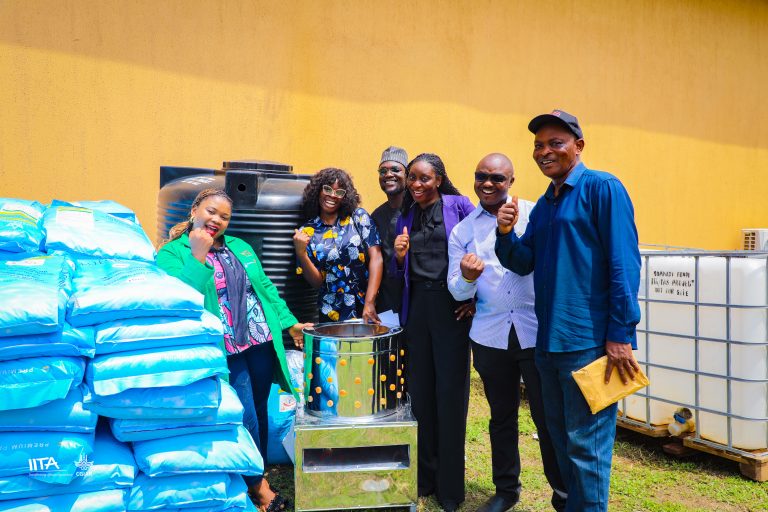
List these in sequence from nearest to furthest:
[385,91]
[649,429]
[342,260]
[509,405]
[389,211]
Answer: [509,405] → [342,260] → [389,211] → [649,429] → [385,91]

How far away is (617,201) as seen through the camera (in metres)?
2.43

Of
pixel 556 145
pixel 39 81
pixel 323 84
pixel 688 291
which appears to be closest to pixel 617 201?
pixel 556 145

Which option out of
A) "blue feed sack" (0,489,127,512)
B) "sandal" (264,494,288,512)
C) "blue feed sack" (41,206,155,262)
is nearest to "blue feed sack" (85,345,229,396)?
"blue feed sack" (0,489,127,512)

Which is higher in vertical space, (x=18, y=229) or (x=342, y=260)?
(x=18, y=229)

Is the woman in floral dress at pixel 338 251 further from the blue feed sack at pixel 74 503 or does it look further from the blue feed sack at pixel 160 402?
the blue feed sack at pixel 74 503

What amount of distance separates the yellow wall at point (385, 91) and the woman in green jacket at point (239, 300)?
2.26 meters

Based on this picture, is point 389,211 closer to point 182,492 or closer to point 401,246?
point 401,246

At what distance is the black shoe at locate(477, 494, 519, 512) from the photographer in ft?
10.8

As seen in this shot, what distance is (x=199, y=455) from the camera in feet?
8.55

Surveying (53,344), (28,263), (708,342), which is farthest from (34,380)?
(708,342)

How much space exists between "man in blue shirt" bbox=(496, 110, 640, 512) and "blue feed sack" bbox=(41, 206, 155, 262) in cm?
202

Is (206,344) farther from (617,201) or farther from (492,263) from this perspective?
(617,201)

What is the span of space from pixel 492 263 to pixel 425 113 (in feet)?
10.9

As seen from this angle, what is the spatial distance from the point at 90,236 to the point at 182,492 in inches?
53.0
